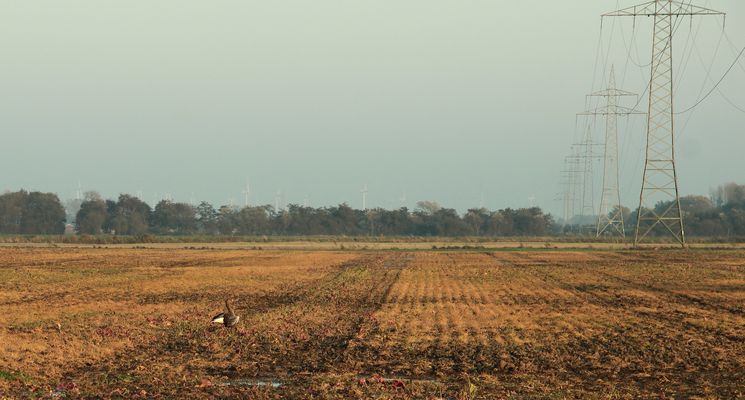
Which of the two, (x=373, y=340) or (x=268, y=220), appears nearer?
(x=373, y=340)

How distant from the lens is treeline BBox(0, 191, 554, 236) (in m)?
171

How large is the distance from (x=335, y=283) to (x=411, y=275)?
25.0 feet

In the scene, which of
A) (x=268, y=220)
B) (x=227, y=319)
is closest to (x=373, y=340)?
(x=227, y=319)

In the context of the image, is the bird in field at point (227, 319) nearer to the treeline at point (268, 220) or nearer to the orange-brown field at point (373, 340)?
the orange-brown field at point (373, 340)

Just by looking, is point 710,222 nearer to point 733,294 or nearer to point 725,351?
point 733,294

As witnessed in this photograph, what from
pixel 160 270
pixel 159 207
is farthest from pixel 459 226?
pixel 160 270

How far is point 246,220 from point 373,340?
562 ft

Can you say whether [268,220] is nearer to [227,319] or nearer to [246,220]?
[246,220]

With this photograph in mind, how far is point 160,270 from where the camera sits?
1956 inches

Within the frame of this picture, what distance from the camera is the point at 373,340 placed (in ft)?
64.5

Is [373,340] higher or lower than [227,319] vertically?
lower

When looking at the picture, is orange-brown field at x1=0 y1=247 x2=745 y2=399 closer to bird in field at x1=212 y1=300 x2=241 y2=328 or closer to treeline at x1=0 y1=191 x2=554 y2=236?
bird in field at x1=212 y1=300 x2=241 y2=328

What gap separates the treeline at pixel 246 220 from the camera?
171000mm

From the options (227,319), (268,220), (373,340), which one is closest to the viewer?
(373,340)
